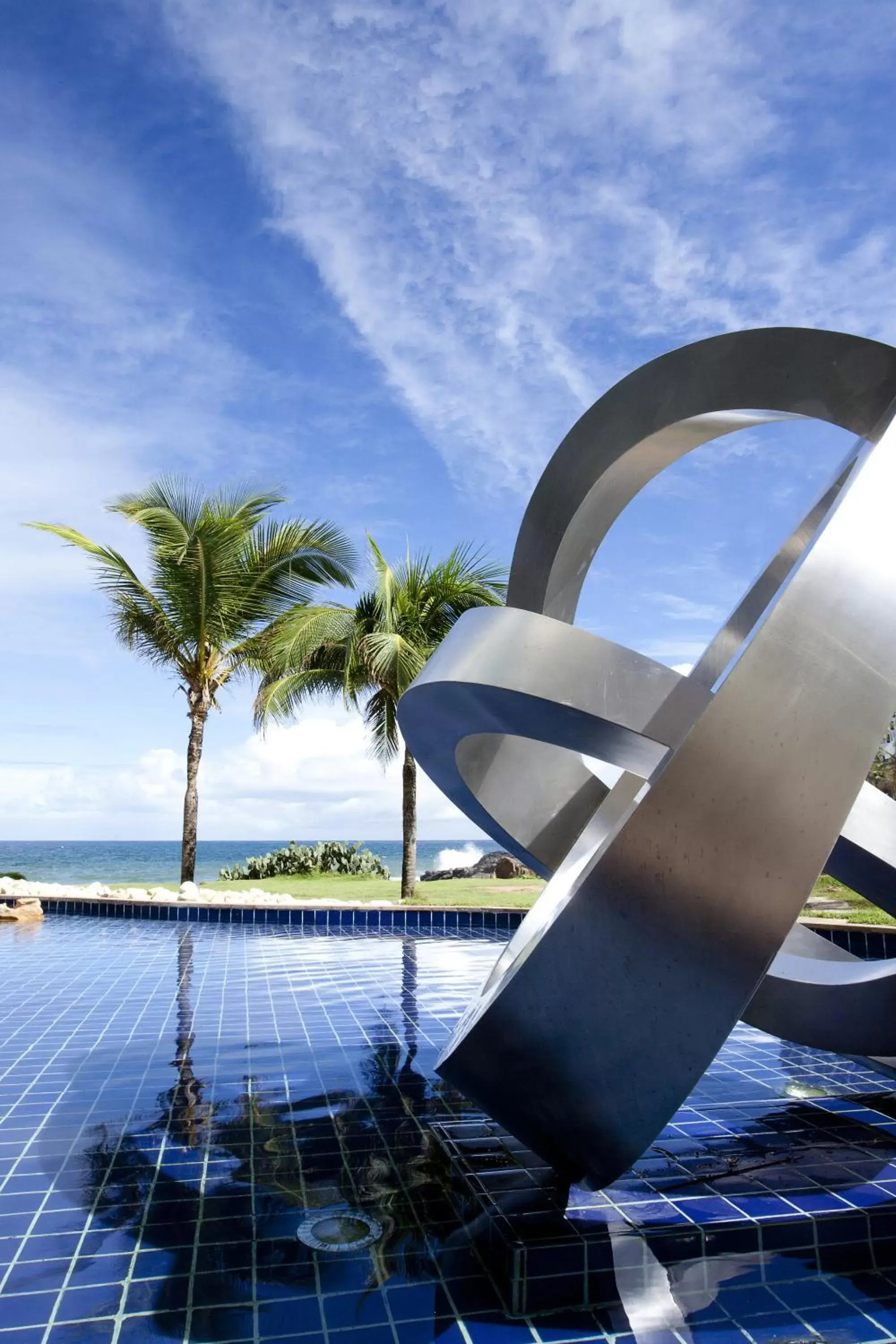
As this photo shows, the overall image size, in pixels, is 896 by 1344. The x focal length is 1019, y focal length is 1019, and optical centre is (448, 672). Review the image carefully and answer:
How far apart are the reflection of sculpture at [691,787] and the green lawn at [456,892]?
12.7 metres

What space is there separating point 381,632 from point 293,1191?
1540 cm

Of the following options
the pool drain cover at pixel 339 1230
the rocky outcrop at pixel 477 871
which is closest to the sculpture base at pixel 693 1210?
the pool drain cover at pixel 339 1230

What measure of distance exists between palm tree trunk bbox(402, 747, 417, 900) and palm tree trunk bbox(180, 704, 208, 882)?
4.32 meters

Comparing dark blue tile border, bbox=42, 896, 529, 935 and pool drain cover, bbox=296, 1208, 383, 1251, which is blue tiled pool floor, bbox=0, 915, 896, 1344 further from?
dark blue tile border, bbox=42, 896, 529, 935

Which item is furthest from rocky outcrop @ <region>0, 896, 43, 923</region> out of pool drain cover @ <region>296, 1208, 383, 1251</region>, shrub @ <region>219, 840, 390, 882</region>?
pool drain cover @ <region>296, 1208, 383, 1251</region>

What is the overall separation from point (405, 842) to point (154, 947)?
8007mm

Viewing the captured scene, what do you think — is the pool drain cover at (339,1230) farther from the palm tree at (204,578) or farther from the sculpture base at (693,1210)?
the palm tree at (204,578)

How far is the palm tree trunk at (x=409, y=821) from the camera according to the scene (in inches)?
825

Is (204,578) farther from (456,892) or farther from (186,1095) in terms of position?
(186,1095)

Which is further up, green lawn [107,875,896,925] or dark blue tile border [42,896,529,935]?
dark blue tile border [42,896,529,935]

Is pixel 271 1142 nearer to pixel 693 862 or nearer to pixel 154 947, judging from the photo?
pixel 693 862

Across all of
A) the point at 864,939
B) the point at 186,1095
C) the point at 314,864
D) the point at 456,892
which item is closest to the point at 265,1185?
the point at 186,1095

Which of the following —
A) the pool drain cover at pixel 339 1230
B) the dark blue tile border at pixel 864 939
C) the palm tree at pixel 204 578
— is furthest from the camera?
the palm tree at pixel 204 578

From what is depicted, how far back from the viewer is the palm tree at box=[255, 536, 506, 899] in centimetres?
2067
